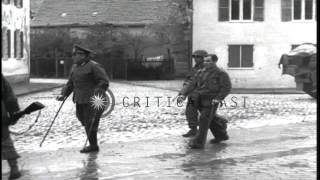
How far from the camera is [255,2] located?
3609 centimetres

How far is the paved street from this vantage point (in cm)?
804

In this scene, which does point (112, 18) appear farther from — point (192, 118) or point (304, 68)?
point (192, 118)

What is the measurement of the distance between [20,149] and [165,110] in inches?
357

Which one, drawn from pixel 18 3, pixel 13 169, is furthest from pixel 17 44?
pixel 13 169

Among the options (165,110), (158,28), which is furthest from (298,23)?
(165,110)

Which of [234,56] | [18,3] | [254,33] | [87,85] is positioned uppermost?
[18,3]

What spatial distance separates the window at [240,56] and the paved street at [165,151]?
65.4ft

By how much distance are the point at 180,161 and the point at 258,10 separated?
28.2 m

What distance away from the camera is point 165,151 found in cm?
1008

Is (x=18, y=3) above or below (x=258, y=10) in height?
above

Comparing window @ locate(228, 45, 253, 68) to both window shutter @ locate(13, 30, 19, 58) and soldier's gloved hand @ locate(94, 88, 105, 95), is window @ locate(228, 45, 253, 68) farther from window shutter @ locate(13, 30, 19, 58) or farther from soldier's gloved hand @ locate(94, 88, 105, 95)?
soldier's gloved hand @ locate(94, 88, 105, 95)

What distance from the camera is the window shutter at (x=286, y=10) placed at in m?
36.3

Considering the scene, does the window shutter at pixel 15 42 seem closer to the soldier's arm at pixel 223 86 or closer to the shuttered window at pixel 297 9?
the shuttered window at pixel 297 9

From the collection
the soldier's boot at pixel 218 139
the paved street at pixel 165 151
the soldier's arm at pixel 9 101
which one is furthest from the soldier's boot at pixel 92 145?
the soldier's arm at pixel 9 101
